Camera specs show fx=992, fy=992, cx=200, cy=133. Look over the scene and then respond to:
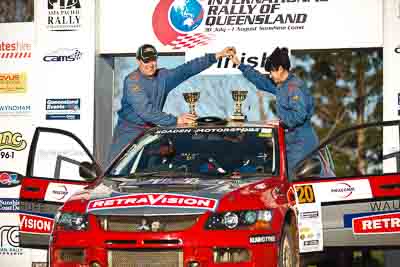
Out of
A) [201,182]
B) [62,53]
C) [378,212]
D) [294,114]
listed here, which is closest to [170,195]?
[201,182]

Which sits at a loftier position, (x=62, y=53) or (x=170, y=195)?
(x=62, y=53)

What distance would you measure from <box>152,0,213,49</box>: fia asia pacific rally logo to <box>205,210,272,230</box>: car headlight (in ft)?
20.3

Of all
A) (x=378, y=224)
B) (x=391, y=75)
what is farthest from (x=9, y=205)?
(x=378, y=224)

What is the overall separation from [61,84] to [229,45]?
247 centimetres

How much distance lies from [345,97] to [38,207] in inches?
991

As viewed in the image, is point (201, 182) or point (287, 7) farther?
point (287, 7)

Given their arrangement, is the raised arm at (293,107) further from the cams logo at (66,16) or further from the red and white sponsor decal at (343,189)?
the red and white sponsor decal at (343,189)

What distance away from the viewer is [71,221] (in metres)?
8.31

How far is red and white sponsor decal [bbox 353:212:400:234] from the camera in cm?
977

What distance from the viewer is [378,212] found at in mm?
9805

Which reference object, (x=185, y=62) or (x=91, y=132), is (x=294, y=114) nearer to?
(x=185, y=62)

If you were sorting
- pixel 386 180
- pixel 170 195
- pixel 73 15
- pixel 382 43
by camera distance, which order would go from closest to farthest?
pixel 170 195, pixel 386 180, pixel 382 43, pixel 73 15

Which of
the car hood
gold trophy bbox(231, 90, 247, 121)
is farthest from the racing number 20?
gold trophy bbox(231, 90, 247, 121)

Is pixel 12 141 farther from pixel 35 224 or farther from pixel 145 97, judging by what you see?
pixel 35 224
